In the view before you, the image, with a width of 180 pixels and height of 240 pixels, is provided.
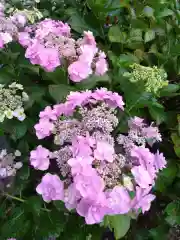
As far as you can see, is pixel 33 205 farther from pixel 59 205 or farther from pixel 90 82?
pixel 90 82

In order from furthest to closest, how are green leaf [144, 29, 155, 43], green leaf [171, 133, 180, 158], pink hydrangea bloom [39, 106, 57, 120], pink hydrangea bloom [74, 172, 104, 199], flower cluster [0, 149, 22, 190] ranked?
green leaf [144, 29, 155, 43]
green leaf [171, 133, 180, 158]
flower cluster [0, 149, 22, 190]
pink hydrangea bloom [39, 106, 57, 120]
pink hydrangea bloom [74, 172, 104, 199]

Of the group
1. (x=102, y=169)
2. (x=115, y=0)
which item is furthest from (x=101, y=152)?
(x=115, y=0)

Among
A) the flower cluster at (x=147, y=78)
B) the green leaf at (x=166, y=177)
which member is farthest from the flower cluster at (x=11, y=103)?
the green leaf at (x=166, y=177)

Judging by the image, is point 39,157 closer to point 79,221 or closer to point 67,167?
point 67,167

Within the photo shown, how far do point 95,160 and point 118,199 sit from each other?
0.23 feet

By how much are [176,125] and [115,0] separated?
1.17ft

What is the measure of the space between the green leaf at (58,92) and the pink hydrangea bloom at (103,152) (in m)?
0.21

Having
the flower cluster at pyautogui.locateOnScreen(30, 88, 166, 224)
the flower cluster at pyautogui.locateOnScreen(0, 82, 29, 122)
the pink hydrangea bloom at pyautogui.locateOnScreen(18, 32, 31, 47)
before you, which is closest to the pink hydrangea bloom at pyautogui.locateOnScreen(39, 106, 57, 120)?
the flower cluster at pyautogui.locateOnScreen(30, 88, 166, 224)

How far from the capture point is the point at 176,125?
37.1 inches

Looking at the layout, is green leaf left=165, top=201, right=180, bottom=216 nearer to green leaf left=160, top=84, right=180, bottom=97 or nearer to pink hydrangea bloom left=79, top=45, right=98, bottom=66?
green leaf left=160, top=84, right=180, bottom=97

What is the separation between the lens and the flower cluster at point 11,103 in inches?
30.8

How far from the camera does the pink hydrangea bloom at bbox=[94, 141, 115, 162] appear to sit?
2.02 feet

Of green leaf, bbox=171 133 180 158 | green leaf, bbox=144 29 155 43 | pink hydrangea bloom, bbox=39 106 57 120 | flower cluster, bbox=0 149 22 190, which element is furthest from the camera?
green leaf, bbox=144 29 155 43

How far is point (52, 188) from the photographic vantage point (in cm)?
65
